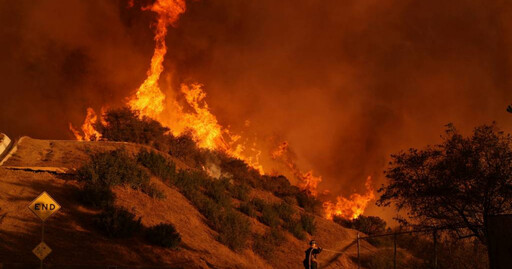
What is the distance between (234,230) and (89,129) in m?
23.2

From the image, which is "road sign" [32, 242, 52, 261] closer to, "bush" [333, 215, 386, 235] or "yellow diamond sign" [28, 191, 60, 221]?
"yellow diamond sign" [28, 191, 60, 221]

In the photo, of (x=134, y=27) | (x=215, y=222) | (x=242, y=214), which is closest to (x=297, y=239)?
(x=242, y=214)

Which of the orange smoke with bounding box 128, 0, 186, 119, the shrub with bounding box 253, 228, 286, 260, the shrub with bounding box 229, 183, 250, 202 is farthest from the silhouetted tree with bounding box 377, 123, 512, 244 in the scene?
the orange smoke with bounding box 128, 0, 186, 119

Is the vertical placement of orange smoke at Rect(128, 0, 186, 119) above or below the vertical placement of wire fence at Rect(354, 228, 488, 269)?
above

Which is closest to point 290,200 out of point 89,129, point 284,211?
point 284,211

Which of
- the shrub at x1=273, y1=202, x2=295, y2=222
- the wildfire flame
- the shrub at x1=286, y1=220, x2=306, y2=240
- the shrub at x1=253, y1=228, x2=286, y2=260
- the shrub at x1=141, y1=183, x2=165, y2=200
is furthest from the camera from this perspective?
the wildfire flame

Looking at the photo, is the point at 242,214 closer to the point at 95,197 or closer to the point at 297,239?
the point at 297,239

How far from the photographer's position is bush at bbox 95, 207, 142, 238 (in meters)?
15.8

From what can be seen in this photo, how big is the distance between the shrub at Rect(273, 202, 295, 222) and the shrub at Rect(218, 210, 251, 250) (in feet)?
13.9

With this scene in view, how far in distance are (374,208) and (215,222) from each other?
21903 mm

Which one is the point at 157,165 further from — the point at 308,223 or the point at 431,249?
the point at 431,249

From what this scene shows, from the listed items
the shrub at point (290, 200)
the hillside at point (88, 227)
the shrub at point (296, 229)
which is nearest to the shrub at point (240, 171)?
the shrub at point (290, 200)

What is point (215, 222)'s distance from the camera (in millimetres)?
21688

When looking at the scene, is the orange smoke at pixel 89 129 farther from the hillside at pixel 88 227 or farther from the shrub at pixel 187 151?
the hillside at pixel 88 227
